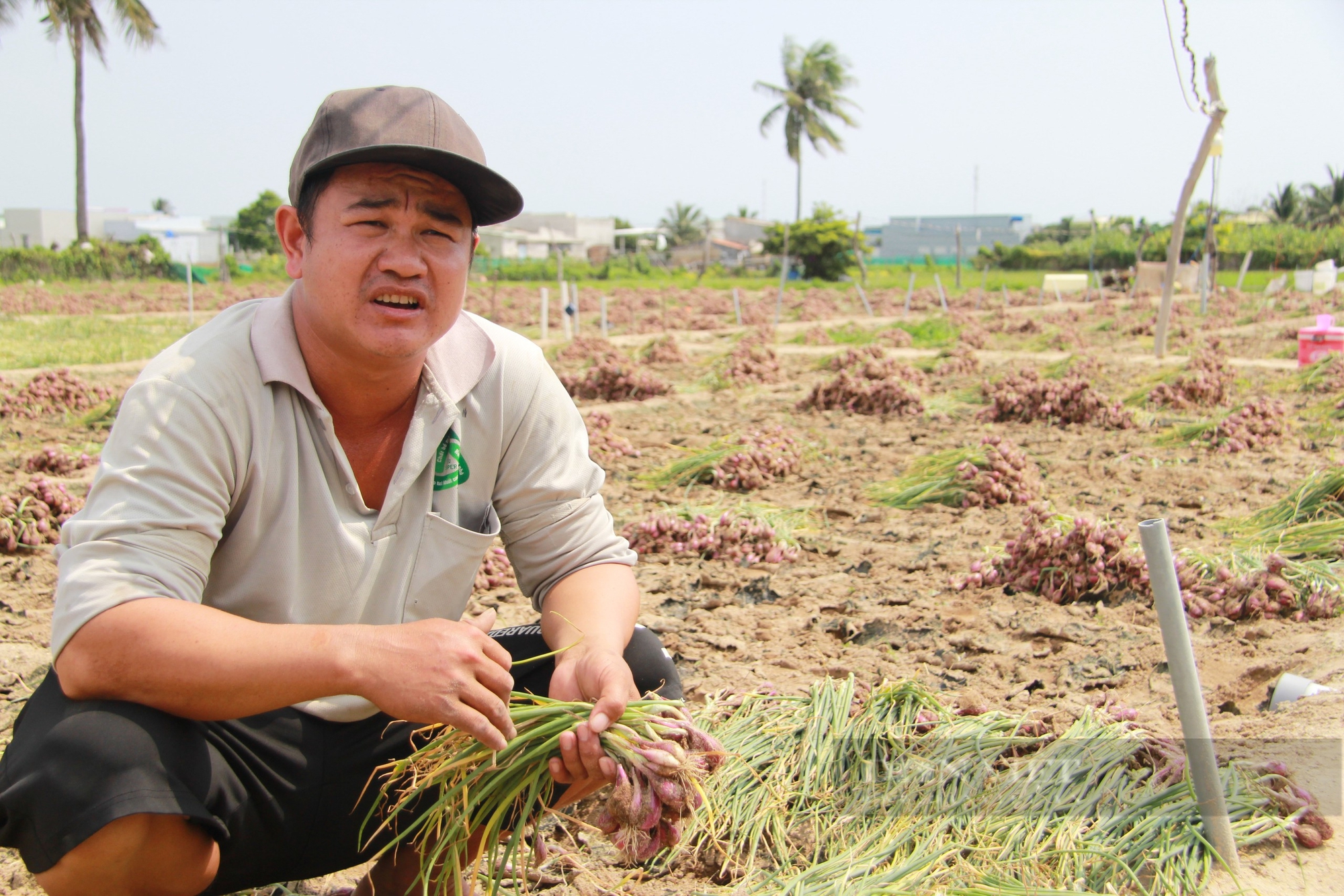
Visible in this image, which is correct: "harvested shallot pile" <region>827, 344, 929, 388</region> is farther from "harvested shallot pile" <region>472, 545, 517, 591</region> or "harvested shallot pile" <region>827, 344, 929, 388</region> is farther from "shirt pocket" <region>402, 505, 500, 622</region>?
"shirt pocket" <region>402, 505, 500, 622</region>

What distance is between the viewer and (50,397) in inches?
286

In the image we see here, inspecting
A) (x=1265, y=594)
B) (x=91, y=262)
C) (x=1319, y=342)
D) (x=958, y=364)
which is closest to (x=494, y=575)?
(x=1265, y=594)

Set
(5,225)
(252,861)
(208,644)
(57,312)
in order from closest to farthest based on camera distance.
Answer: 1. (208,644)
2. (252,861)
3. (57,312)
4. (5,225)

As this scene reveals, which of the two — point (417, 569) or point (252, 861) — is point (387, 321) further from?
point (252, 861)


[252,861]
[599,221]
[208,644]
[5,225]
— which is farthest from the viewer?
[599,221]

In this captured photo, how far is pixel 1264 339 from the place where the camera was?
535 inches

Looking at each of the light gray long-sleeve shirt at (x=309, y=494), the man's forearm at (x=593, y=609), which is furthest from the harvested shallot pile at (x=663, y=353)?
the man's forearm at (x=593, y=609)

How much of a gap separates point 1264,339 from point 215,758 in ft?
49.4

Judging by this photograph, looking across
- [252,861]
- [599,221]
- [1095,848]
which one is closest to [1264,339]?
[1095,848]

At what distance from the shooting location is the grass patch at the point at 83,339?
11.0 meters

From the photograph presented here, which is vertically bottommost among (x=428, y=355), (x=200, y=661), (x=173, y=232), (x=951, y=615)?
(x=951, y=615)

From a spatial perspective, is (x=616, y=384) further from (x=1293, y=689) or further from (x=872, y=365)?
(x=1293, y=689)

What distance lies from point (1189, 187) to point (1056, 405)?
5000 millimetres

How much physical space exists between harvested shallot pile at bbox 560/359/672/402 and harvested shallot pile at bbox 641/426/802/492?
3.12 meters
